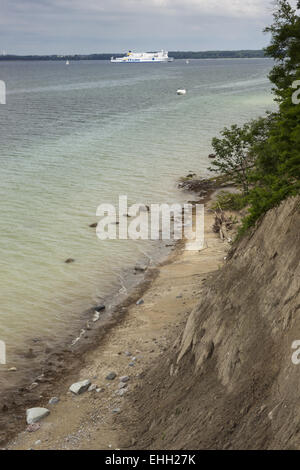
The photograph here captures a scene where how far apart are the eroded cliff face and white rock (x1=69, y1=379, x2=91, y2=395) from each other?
8.27ft

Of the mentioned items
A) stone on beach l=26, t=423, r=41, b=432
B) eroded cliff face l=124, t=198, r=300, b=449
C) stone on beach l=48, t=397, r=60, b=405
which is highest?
eroded cliff face l=124, t=198, r=300, b=449

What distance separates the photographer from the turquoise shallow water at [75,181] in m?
25.8

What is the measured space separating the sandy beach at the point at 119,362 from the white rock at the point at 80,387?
0.19m

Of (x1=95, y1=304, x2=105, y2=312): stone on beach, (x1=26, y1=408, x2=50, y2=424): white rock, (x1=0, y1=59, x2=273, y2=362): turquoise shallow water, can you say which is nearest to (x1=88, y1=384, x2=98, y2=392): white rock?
(x1=26, y1=408, x2=50, y2=424): white rock

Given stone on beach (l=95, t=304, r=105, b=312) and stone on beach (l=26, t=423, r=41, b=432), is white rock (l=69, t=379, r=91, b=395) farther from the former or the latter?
stone on beach (l=95, t=304, r=105, b=312)

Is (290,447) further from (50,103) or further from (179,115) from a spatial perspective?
(50,103)

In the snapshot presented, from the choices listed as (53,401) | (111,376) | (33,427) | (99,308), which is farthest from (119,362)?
(99,308)

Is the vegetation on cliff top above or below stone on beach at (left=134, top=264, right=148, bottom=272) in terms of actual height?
above

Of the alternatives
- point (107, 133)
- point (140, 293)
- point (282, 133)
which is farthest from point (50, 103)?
point (282, 133)

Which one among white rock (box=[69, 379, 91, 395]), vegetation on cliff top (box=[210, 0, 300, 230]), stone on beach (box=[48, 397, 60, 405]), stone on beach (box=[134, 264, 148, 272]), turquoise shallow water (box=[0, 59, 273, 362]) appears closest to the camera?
vegetation on cliff top (box=[210, 0, 300, 230])

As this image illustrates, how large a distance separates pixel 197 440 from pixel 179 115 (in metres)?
78.9

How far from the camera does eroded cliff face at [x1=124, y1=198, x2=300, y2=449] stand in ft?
36.3

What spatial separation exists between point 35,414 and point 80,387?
6.12 ft

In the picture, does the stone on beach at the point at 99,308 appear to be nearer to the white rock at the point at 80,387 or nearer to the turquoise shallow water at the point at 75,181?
the turquoise shallow water at the point at 75,181
